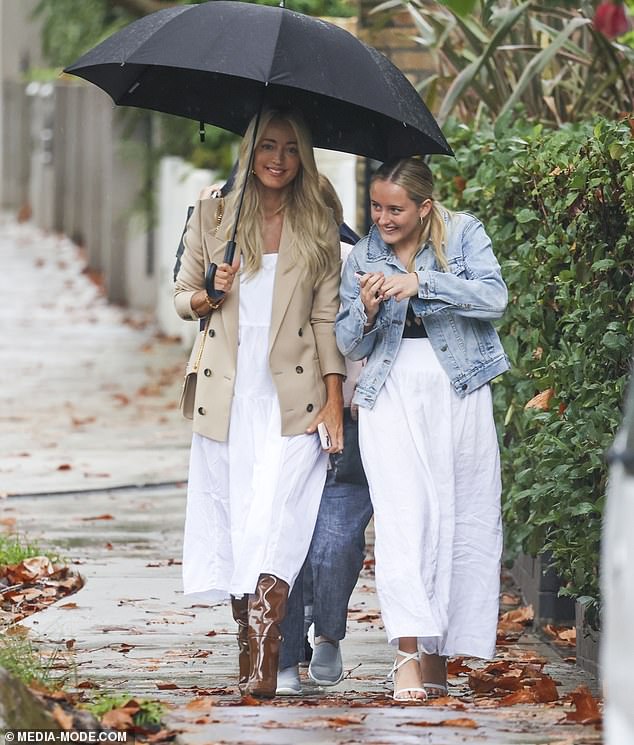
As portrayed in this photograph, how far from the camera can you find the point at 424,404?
577 centimetres

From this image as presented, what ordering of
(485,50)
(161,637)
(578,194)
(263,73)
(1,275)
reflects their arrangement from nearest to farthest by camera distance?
(263,73), (578,194), (161,637), (485,50), (1,275)

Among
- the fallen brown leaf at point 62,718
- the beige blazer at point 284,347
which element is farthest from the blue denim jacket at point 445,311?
the fallen brown leaf at point 62,718

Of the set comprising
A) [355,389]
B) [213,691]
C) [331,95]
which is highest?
[331,95]

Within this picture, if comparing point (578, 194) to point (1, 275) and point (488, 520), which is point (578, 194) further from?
point (1, 275)

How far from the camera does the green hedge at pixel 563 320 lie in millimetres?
5871

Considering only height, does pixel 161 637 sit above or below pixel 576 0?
below

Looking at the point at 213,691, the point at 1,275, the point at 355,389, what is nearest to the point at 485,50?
the point at 355,389

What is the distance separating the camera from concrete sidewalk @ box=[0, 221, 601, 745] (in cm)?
489

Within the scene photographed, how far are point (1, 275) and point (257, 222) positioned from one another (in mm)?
18724

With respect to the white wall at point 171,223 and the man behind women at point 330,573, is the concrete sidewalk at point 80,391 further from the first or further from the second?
the man behind women at point 330,573

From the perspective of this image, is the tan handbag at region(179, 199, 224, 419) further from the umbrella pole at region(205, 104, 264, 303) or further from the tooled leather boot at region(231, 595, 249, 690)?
the tooled leather boot at region(231, 595, 249, 690)

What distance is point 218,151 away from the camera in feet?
56.6

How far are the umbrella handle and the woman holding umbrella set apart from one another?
20 millimetres

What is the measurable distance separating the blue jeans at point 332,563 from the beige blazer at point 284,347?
337mm
